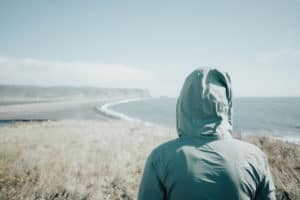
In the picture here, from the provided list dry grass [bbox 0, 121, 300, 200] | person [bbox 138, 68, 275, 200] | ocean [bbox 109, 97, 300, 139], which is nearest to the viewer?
person [bbox 138, 68, 275, 200]

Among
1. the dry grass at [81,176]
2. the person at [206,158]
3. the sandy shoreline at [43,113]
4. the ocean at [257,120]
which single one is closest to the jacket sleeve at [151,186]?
the person at [206,158]

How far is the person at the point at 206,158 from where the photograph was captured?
A: 1330 mm

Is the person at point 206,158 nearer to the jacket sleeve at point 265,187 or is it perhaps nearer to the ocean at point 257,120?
the jacket sleeve at point 265,187

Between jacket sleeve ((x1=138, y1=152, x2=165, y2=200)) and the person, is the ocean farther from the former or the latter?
jacket sleeve ((x1=138, y1=152, x2=165, y2=200))

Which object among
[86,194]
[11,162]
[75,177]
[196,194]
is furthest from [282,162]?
[11,162]

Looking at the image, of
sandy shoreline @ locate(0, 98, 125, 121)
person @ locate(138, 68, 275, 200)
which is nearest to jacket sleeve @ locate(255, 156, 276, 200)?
person @ locate(138, 68, 275, 200)

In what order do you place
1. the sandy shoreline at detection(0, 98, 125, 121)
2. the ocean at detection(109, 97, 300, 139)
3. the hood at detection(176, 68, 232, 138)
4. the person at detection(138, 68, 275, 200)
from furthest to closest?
the sandy shoreline at detection(0, 98, 125, 121), the ocean at detection(109, 97, 300, 139), the hood at detection(176, 68, 232, 138), the person at detection(138, 68, 275, 200)

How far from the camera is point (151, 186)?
1.41 metres

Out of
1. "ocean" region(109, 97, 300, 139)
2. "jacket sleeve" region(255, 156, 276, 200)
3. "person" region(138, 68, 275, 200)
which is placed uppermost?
"person" region(138, 68, 275, 200)

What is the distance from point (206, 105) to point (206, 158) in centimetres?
35

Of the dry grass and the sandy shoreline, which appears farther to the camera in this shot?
the sandy shoreline

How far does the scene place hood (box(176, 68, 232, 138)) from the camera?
146cm

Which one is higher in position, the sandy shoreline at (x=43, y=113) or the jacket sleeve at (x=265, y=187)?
the jacket sleeve at (x=265, y=187)

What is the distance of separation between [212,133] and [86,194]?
422 cm
